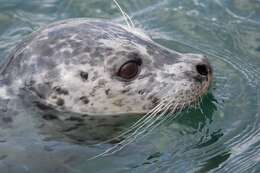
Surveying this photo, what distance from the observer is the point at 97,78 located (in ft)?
17.6

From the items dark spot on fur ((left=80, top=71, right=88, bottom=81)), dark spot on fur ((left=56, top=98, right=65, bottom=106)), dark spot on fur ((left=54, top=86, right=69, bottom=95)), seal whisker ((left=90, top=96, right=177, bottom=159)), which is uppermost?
dark spot on fur ((left=80, top=71, right=88, bottom=81))

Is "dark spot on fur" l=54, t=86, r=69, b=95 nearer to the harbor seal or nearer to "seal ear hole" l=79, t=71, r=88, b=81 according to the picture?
the harbor seal

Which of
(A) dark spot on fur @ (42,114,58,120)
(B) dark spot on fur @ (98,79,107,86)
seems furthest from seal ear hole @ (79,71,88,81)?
(A) dark spot on fur @ (42,114,58,120)

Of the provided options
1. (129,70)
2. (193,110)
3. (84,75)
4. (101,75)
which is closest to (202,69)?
(193,110)

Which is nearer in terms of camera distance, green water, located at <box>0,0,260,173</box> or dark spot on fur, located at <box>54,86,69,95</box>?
green water, located at <box>0,0,260,173</box>

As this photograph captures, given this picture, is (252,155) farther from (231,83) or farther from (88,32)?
(88,32)

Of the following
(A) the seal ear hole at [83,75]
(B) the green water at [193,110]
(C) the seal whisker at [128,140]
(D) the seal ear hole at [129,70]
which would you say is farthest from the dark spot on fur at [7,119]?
(D) the seal ear hole at [129,70]

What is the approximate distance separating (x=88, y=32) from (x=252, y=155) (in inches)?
62.5

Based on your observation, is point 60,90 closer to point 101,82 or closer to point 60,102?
point 60,102

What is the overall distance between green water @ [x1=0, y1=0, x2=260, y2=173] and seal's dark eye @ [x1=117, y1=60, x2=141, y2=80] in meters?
0.49

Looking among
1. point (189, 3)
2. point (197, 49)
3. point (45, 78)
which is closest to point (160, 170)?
point (45, 78)

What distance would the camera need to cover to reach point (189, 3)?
785 centimetres

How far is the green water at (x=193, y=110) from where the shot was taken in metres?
5.02

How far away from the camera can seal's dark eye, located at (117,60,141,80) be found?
538cm
